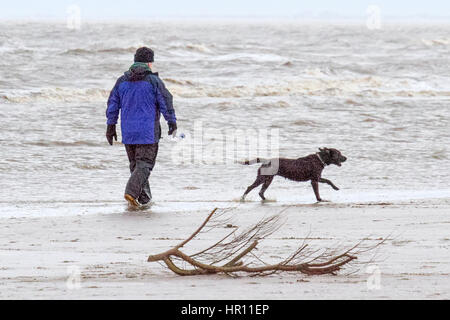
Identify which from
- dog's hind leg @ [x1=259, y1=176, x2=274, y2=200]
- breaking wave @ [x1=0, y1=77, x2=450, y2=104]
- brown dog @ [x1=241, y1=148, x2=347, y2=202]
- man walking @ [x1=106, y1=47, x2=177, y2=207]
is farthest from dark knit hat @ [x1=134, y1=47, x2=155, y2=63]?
breaking wave @ [x1=0, y1=77, x2=450, y2=104]

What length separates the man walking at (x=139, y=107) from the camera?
31.0 ft

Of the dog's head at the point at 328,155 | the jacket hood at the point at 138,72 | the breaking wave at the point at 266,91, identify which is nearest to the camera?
the jacket hood at the point at 138,72

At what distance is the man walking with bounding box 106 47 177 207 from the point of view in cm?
944

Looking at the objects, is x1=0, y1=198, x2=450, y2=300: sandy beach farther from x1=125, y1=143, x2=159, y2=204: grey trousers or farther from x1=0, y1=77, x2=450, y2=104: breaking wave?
x1=0, y1=77, x2=450, y2=104: breaking wave

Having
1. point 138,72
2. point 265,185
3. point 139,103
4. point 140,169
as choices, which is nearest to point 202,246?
point 140,169

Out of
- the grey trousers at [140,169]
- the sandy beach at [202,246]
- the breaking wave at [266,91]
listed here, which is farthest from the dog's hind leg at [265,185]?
the breaking wave at [266,91]

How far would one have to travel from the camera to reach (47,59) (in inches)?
1344

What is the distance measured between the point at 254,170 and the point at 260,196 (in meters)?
2.32

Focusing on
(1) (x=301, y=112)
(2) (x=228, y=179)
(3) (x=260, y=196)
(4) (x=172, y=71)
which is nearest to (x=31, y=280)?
(3) (x=260, y=196)

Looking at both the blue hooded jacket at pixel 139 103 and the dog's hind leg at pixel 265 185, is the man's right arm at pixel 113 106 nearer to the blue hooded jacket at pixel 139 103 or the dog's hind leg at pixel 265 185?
the blue hooded jacket at pixel 139 103

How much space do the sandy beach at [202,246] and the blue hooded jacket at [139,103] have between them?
83cm
